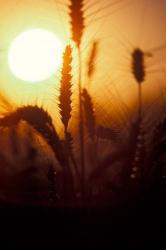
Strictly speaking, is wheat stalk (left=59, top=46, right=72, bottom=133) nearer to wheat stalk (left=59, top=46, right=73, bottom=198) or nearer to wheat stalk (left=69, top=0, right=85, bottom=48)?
wheat stalk (left=59, top=46, right=73, bottom=198)

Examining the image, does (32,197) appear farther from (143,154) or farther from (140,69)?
(140,69)

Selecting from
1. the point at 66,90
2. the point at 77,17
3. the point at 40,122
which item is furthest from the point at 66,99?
the point at 77,17

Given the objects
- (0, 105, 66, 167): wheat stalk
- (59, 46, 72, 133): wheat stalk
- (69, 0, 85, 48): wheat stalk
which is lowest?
(0, 105, 66, 167): wheat stalk

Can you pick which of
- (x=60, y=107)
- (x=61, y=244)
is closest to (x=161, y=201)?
(x=61, y=244)

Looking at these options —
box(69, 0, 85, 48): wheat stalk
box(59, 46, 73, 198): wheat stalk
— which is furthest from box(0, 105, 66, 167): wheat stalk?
box(69, 0, 85, 48): wheat stalk

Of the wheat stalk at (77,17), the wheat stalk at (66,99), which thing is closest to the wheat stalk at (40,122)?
the wheat stalk at (66,99)

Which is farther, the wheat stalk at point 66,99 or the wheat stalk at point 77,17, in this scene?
the wheat stalk at point 77,17

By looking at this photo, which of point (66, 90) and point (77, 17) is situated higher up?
point (77, 17)

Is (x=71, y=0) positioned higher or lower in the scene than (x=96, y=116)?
higher

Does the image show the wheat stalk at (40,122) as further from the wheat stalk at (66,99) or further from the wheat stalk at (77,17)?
the wheat stalk at (77,17)

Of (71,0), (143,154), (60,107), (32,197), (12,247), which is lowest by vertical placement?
(12,247)

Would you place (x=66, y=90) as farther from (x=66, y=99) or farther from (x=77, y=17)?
(x=77, y=17)
